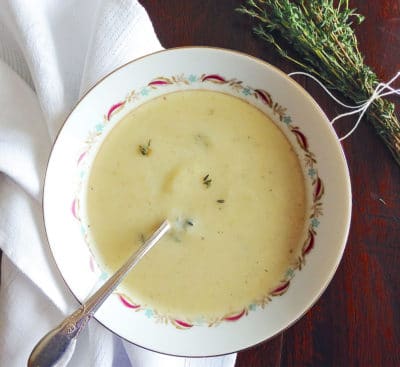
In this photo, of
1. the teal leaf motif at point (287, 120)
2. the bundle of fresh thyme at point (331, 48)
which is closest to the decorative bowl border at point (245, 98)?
the teal leaf motif at point (287, 120)

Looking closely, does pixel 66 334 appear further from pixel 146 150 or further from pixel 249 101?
pixel 249 101

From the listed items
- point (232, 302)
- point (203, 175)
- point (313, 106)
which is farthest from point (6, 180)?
point (313, 106)

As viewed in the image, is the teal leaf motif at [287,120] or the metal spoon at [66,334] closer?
the metal spoon at [66,334]

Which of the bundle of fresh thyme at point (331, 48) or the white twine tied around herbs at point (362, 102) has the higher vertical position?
the bundle of fresh thyme at point (331, 48)

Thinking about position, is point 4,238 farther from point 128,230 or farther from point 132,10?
point 132,10

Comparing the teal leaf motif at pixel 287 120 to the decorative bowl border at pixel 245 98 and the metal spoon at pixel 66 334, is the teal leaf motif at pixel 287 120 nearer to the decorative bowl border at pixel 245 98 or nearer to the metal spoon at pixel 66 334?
the decorative bowl border at pixel 245 98

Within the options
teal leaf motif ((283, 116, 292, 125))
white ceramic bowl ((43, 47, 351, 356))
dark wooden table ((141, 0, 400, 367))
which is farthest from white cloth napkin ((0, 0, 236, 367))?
teal leaf motif ((283, 116, 292, 125))

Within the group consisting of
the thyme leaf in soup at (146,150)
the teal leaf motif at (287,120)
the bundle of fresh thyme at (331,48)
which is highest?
the bundle of fresh thyme at (331,48)
